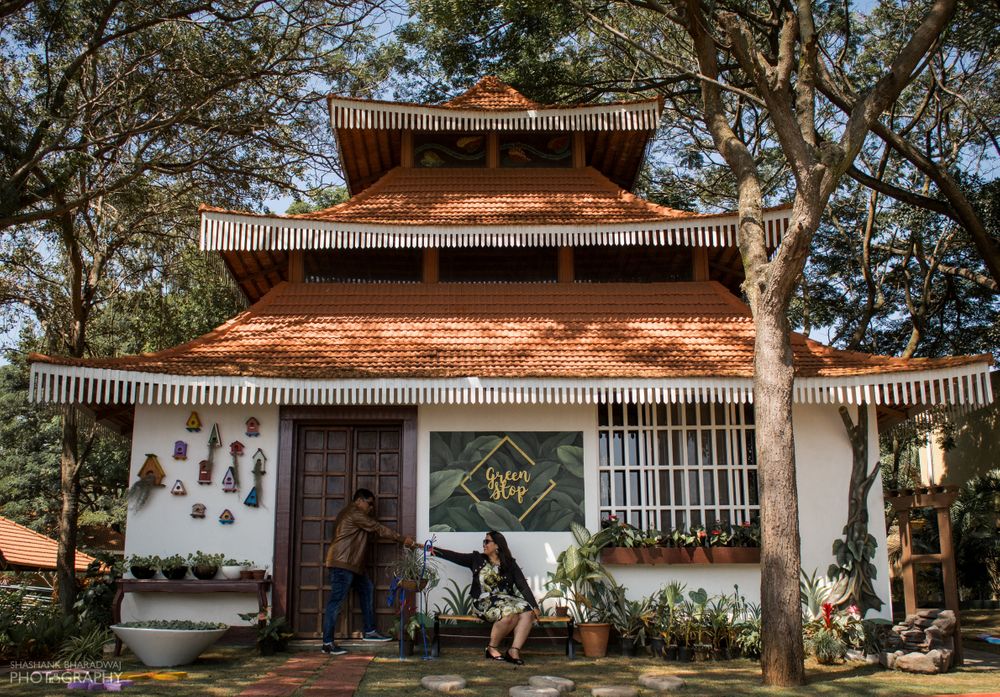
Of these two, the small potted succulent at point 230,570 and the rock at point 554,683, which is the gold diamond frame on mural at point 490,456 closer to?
the small potted succulent at point 230,570

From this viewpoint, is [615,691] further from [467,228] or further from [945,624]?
[467,228]

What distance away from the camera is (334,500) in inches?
401

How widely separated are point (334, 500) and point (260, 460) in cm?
94

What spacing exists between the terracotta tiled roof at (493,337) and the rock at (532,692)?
3.54 metres

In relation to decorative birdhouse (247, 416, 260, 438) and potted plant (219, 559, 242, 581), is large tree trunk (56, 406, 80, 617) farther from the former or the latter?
potted plant (219, 559, 242, 581)

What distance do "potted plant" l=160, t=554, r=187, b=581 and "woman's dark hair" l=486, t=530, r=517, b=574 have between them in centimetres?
327

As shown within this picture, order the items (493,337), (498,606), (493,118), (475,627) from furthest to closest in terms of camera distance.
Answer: (493,118), (493,337), (475,627), (498,606)

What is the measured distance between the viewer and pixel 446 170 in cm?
1332

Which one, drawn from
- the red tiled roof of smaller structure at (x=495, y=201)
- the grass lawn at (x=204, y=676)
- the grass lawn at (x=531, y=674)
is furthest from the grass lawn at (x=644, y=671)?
the red tiled roof of smaller structure at (x=495, y=201)

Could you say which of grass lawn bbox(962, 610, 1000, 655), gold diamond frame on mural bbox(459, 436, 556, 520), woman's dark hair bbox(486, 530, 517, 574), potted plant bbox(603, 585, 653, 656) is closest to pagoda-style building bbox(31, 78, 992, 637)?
gold diamond frame on mural bbox(459, 436, 556, 520)

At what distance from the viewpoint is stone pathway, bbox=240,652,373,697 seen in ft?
22.9

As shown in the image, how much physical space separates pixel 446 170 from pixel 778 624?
815 centimetres

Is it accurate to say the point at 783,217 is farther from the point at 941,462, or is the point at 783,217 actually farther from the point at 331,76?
the point at 941,462

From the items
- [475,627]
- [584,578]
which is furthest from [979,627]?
[475,627]
